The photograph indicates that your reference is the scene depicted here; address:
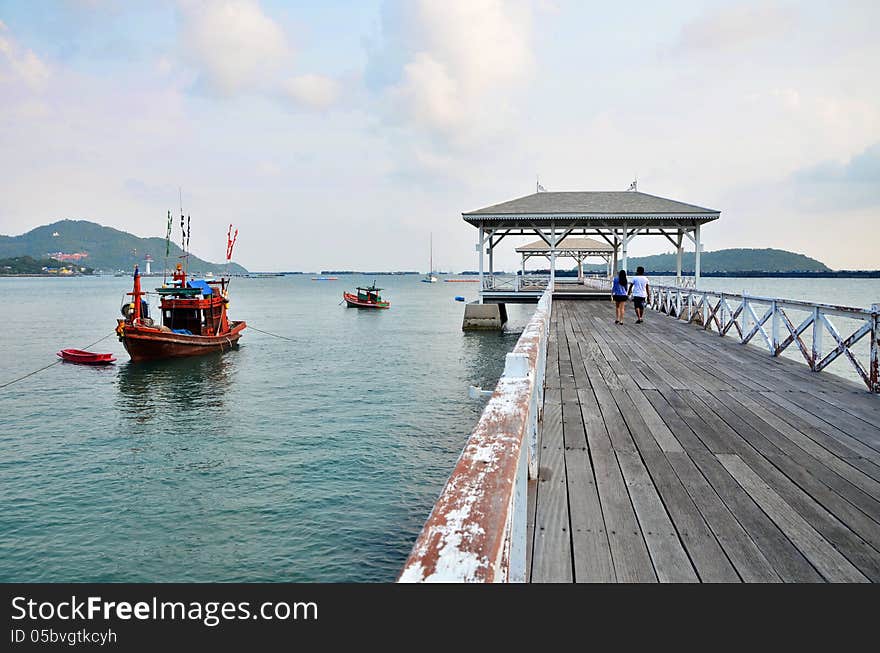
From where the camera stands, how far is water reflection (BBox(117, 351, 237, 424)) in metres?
18.2

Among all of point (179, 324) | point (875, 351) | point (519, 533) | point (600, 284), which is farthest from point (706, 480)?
point (179, 324)

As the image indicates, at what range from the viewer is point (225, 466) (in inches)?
480

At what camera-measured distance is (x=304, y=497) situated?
10.3m

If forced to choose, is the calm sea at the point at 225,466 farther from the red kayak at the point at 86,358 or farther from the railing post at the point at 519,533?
the railing post at the point at 519,533

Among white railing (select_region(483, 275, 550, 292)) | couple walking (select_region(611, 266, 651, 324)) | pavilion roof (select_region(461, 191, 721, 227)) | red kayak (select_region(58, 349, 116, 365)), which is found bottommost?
red kayak (select_region(58, 349, 116, 365))

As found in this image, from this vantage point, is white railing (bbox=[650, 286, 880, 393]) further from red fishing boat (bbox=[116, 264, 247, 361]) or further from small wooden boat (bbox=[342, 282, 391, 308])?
small wooden boat (bbox=[342, 282, 391, 308])

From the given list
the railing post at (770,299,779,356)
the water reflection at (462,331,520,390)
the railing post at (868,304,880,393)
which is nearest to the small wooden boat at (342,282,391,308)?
the water reflection at (462,331,520,390)

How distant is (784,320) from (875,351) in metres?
3.39

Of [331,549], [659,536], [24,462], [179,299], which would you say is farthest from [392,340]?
[659,536]

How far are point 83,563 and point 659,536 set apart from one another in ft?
27.5

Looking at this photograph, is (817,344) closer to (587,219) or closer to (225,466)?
(225,466)

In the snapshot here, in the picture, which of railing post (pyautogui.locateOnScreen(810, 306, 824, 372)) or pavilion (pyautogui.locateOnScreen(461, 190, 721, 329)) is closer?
railing post (pyautogui.locateOnScreen(810, 306, 824, 372))

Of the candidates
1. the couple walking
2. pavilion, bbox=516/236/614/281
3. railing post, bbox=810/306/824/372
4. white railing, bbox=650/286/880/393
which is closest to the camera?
white railing, bbox=650/286/880/393
